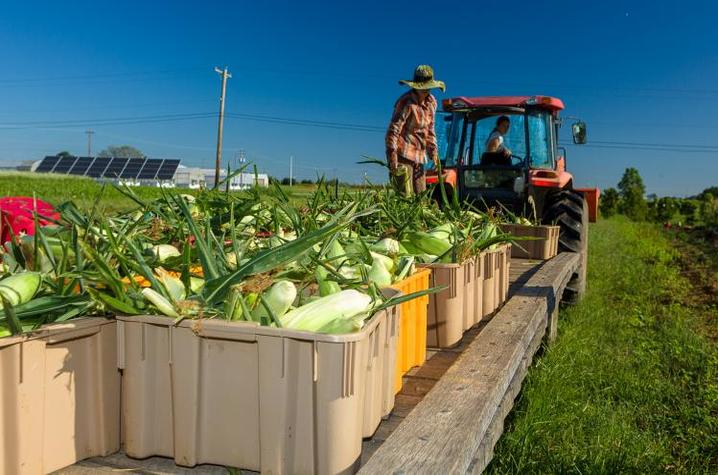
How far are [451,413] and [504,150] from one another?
20.0 ft

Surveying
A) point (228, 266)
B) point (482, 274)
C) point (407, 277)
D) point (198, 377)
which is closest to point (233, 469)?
point (198, 377)

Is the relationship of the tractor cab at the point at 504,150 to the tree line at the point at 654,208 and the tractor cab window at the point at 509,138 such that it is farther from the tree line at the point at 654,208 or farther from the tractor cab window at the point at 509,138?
the tree line at the point at 654,208

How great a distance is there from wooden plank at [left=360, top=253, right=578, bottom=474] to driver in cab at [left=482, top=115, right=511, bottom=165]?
4636 mm

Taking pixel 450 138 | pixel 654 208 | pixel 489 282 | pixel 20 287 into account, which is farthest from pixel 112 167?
pixel 20 287

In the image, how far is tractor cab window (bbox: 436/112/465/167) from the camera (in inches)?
308

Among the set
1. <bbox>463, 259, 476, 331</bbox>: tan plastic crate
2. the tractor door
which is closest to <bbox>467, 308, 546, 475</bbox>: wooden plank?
<bbox>463, 259, 476, 331</bbox>: tan plastic crate

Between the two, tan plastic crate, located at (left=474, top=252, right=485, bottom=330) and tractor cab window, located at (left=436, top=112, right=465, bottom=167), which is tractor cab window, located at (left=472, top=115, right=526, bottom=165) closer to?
tractor cab window, located at (left=436, top=112, right=465, bottom=167)

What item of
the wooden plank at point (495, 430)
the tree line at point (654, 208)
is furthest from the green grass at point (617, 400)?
the tree line at point (654, 208)

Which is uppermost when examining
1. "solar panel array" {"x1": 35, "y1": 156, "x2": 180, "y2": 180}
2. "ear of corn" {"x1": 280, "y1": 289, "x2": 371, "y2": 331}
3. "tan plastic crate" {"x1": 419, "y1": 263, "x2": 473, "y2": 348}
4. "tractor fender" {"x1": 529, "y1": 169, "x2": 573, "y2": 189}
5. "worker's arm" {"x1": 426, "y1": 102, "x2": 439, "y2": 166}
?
"solar panel array" {"x1": 35, "y1": 156, "x2": 180, "y2": 180}

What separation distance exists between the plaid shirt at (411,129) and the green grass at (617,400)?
2154 mm

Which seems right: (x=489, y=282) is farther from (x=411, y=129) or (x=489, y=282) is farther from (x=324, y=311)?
(x=411, y=129)

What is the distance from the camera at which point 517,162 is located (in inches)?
300

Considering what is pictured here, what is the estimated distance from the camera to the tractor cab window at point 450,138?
783 cm

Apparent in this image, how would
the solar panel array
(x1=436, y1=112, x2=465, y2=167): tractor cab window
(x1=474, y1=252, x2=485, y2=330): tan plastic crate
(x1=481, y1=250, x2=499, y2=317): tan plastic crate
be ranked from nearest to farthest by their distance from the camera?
(x1=474, y1=252, x2=485, y2=330): tan plastic crate
(x1=481, y1=250, x2=499, y2=317): tan plastic crate
(x1=436, y1=112, x2=465, y2=167): tractor cab window
the solar panel array
